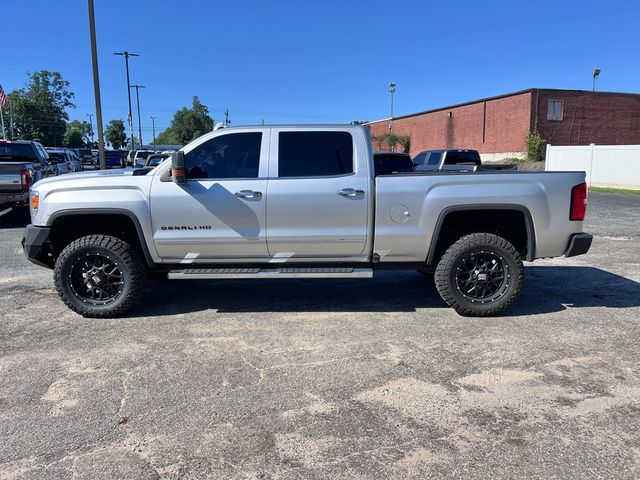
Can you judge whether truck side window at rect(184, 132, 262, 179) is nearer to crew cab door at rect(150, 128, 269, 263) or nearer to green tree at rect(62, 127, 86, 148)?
crew cab door at rect(150, 128, 269, 263)

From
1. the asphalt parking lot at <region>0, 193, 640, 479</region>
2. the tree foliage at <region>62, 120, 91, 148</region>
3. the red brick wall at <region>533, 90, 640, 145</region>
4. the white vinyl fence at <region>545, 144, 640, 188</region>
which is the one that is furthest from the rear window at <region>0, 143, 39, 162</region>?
the tree foliage at <region>62, 120, 91, 148</region>

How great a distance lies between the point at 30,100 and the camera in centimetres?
7231

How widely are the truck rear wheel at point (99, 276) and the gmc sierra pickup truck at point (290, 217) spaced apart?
1 centimetres

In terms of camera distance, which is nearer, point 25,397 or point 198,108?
point 25,397

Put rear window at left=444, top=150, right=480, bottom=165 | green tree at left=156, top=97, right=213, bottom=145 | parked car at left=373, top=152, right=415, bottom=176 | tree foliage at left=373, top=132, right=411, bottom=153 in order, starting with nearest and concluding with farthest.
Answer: parked car at left=373, top=152, right=415, bottom=176
rear window at left=444, top=150, right=480, bottom=165
tree foliage at left=373, top=132, right=411, bottom=153
green tree at left=156, top=97, right=213, bottom=145

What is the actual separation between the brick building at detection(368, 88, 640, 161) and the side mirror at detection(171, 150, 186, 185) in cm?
3616

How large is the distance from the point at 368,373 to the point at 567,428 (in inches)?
56.7

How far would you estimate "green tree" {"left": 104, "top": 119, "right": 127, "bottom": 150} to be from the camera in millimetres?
100250

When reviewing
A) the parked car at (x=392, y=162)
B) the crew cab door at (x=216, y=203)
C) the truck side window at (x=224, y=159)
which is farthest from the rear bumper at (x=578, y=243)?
the parked car at (x=392, y=162)

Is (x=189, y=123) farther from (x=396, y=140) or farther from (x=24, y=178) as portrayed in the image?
(x=24, y=178)

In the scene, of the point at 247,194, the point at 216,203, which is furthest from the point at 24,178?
the point at 247,194

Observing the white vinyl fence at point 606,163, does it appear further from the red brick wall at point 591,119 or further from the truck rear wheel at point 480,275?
the truck rear wheel at point 480,275

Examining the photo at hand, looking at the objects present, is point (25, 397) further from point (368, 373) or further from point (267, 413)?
point (368, 373)

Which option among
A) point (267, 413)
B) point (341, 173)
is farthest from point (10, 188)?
point (267, 413)
